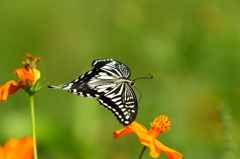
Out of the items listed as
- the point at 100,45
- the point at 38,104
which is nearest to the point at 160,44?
the point at 38,104

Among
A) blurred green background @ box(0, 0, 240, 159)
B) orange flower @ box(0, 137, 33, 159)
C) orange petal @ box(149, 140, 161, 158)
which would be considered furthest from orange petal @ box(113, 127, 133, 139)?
orange flower @ box(0, 137, 33, 159)

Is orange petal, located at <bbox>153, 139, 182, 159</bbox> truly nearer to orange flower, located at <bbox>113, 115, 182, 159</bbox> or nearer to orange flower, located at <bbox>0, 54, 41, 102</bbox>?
orange flower, located at <bbox>113, 115, 182, 159</bbox>

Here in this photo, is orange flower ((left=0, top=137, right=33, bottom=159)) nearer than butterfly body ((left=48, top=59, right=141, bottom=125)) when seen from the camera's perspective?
Yes

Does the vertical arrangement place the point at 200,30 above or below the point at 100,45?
below

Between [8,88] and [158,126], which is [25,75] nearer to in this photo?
[8,88]

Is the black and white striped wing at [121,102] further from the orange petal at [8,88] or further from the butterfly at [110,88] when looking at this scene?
the orange petal at [8,88]

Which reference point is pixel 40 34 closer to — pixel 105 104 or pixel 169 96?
pixel 169 96
